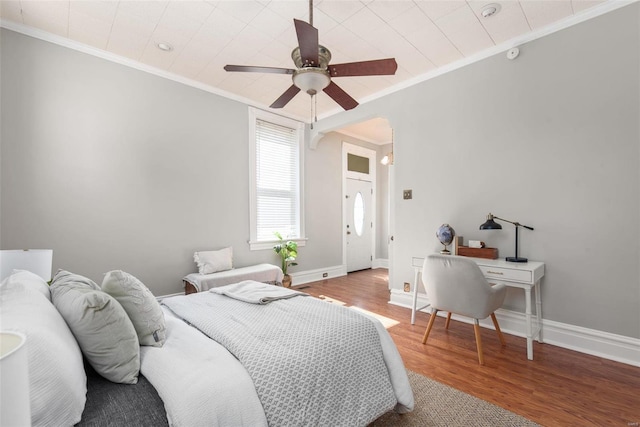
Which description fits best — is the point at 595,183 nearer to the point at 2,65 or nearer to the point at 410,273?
the point at 410,273

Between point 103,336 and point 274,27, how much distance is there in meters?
2.76

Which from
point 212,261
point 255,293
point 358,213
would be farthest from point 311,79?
point 358,213

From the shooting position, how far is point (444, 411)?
1736mm

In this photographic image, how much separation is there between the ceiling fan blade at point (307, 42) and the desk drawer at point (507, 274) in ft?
7.73

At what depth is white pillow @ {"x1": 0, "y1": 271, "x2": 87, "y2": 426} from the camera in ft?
2.66

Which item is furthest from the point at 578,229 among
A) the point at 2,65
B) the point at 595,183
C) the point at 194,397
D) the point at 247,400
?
the point at 2,65

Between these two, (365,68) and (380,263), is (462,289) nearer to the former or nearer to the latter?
(365,68)

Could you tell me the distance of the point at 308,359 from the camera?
1.29m

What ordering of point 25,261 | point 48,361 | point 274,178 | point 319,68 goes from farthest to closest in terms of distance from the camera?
point 274,178 → point 319,68 → point 25,261 → point 48,361

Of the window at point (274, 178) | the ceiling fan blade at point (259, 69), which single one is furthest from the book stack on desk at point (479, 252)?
the window at point (274, 178)

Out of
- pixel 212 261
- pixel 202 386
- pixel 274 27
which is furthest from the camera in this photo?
pixel 212 261

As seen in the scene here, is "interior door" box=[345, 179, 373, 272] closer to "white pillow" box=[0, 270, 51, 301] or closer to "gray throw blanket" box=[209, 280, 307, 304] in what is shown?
"gray throw blanket" box=[209, 280, 307, 304]

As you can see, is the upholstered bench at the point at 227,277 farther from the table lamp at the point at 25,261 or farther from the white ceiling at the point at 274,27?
the white ceiling at the point at 274,27

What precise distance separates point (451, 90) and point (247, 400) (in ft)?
12.1
